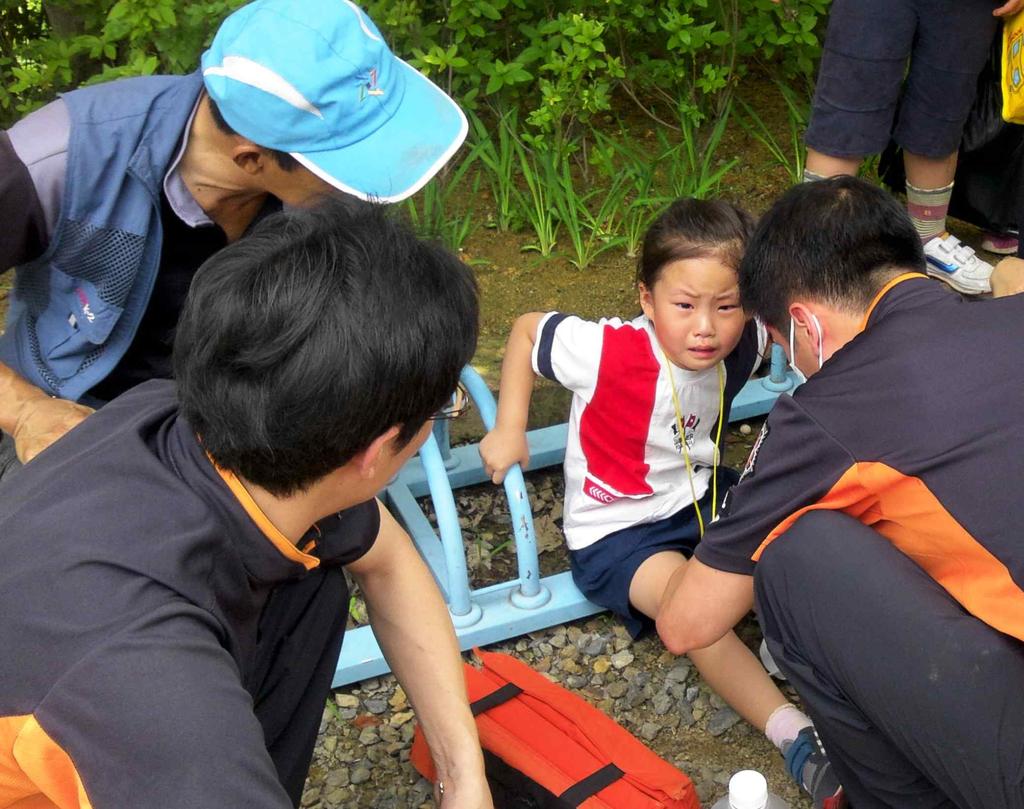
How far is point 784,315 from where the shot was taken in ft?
6.57

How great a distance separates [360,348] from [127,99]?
42.0 inches

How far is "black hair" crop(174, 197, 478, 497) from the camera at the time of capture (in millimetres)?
1308

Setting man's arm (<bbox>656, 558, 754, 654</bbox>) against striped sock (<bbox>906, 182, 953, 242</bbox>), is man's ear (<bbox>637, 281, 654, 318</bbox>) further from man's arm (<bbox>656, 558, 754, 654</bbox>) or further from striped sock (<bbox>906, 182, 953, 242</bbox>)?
striped sock (<bbox>906, 182, 953, 242</bbox>)

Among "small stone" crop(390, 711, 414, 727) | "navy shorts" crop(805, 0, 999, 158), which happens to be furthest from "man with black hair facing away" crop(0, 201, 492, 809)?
"navy shorts" crop(805, 0, 999, 158)

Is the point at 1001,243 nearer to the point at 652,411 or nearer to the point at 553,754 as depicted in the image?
the point at 652,411

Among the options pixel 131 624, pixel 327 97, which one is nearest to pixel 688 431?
pixel 327 97

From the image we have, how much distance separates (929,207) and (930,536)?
2085 millimetres

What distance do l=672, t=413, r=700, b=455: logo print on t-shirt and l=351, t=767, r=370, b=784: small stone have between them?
955 mm

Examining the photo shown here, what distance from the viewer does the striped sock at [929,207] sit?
350cm

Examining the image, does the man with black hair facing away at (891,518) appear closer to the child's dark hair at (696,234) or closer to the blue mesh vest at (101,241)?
the child's dark hair at (696,234)

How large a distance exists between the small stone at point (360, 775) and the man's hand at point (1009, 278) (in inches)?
63.1

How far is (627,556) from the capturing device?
254 cm

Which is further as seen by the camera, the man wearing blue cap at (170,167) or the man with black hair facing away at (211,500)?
the man wearing blue cap at (170,167)

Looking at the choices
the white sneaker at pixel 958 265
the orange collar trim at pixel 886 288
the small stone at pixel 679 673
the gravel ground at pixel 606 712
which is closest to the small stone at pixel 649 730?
the gravel ground at pixel 606 712
